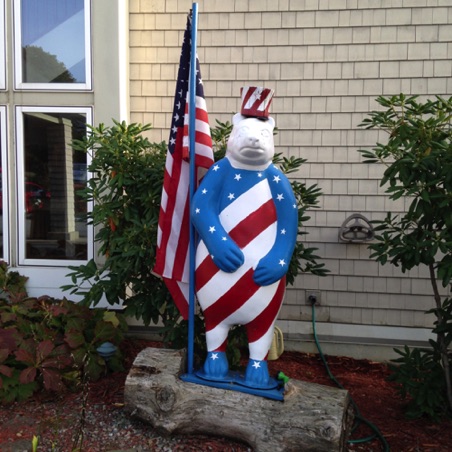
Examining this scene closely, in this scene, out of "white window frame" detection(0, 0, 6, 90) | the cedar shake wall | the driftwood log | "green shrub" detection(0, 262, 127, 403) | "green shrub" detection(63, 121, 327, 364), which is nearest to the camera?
the driftwood log

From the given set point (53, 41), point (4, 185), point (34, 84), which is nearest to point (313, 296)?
point (4, 185)

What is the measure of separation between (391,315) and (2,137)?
3.86 m

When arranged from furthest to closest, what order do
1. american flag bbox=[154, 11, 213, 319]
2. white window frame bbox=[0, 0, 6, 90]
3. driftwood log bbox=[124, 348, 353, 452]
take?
white window frame bbox=[0, 0, 6, 90]
american flag bbox=[154, 11, 213, 319]
driftwood log bbox=[124, 348, 353, 452]

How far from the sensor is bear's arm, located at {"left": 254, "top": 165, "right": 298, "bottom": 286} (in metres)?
2.78

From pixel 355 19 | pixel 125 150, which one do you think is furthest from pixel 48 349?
pixel 355 19

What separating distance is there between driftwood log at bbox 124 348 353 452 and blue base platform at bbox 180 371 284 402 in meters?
0.02

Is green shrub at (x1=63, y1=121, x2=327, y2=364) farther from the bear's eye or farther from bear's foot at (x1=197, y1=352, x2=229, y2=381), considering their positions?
the bear's eye

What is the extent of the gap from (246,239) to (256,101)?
78 centimetres

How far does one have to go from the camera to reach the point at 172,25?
4586 mm

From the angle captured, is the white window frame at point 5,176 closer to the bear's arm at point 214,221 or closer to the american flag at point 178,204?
Result: the american flag at point 178,204

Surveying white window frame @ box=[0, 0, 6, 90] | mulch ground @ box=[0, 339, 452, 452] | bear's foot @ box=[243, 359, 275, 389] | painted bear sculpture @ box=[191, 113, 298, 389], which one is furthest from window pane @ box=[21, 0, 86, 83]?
bear's foot @ box=[243, 359, 275, 389]

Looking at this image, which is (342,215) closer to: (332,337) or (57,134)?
(332,337)

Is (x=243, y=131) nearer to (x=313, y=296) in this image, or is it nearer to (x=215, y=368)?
(x=215, y=368)

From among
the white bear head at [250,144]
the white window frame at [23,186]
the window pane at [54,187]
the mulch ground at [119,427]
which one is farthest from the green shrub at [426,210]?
the window pane at [54,187]
